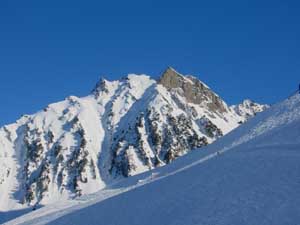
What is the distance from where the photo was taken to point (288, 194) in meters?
23.8

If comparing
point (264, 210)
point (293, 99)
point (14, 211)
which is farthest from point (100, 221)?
point (14, 211)

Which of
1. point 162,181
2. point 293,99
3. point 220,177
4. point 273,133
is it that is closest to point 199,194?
point 220,177

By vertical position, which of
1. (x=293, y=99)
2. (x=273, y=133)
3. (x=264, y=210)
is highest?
(x=293, y=99)

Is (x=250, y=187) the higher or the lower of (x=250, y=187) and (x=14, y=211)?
the lower

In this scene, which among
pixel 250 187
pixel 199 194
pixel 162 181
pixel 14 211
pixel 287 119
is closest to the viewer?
pixel 250 187

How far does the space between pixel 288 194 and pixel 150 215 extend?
362 inches

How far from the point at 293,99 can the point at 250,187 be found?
25354mm

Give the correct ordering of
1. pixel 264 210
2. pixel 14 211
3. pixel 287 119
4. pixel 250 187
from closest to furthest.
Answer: pixel 264 210, pixel 250 187, pixel 287 119, pixel 14 211

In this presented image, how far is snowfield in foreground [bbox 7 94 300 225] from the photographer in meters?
23.5

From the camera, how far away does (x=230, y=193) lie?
2706 cm

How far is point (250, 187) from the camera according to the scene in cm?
2684

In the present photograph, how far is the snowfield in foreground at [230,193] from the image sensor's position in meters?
23.5

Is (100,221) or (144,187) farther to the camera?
(144,187)

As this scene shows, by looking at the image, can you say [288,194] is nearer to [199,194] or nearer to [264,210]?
[264,210]
